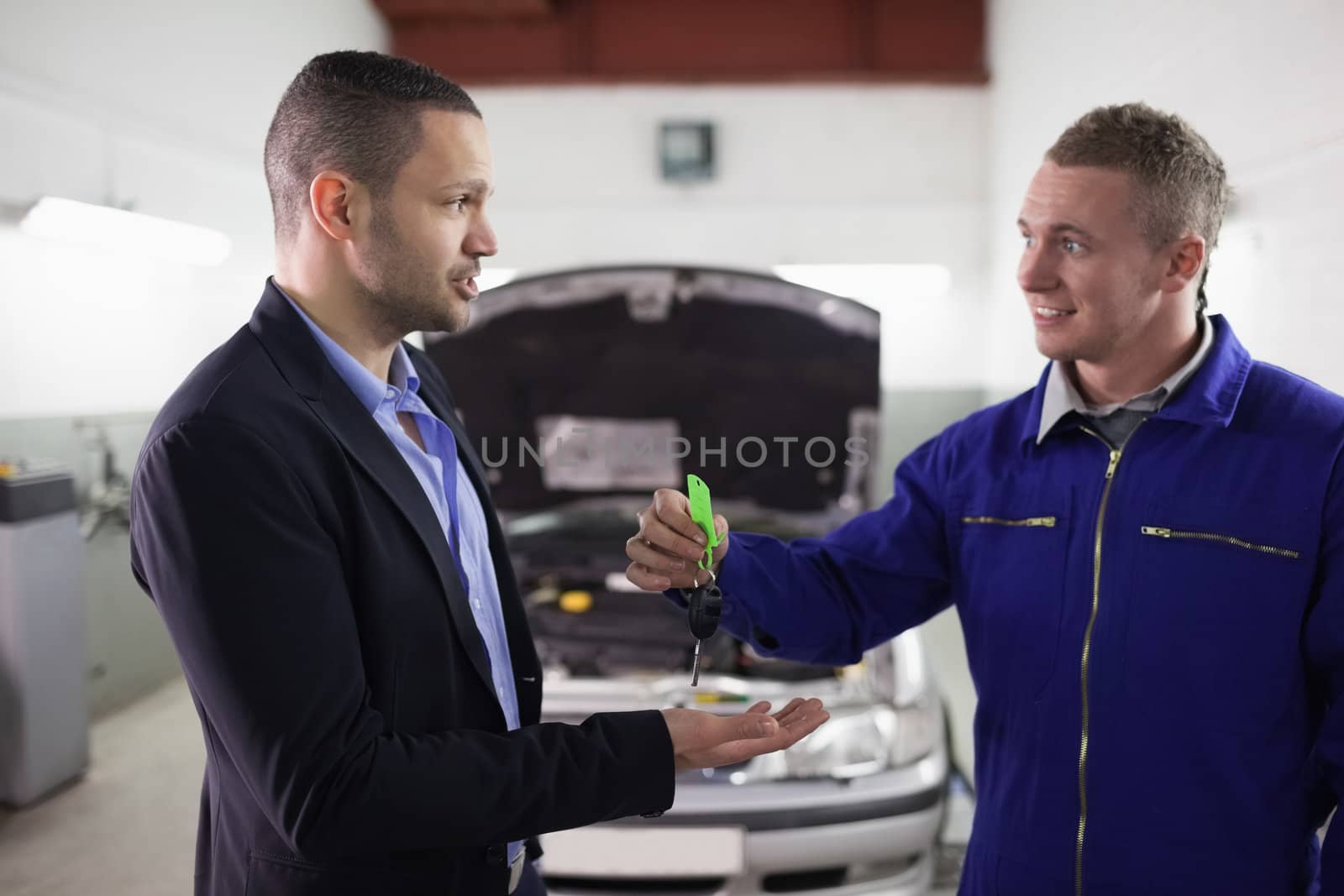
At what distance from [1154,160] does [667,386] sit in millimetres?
1549

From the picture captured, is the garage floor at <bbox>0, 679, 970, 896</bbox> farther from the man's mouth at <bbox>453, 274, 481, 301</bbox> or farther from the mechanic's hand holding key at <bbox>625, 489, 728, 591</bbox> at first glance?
the man's mouth at <bbox>453, 274, 481, 301</bbox>

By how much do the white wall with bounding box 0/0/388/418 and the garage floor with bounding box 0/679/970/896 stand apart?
46.5 inches

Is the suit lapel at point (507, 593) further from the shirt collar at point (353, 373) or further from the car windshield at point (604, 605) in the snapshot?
the car windshield at point (604, 605)

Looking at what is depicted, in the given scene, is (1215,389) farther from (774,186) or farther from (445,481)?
(774,186)

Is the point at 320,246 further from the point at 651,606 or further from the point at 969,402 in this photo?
the point at 969,402

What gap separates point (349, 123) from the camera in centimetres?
104

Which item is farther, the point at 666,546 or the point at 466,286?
the point at 666,546

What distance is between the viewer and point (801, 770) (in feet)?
6.52

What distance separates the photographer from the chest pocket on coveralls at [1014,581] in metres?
1.25

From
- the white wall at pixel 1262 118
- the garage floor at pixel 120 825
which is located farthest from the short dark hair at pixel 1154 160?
the garage floor at pixel 120 825

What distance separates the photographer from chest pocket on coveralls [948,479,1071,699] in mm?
1246

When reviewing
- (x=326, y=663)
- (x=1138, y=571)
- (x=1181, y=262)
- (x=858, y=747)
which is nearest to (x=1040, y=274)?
(x=1181, y=262)

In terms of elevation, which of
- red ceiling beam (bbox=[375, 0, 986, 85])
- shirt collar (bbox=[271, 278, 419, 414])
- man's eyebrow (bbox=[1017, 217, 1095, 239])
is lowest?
shirt collar (bbox=[271, 278, 419, 414])

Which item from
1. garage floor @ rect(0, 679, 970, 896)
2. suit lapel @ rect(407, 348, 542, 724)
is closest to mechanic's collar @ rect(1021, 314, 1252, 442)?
suit lapel @ rect(407, 348, 542, 724)
